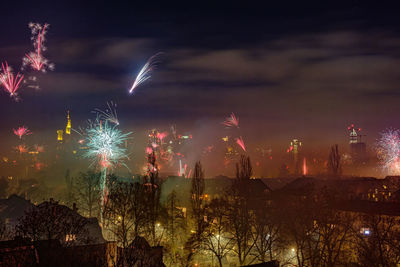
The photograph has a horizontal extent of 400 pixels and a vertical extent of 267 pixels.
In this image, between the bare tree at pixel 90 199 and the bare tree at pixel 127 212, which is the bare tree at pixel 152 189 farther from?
the bare tree at pixel 90 199

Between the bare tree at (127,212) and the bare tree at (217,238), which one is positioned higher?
the bare tree at (127,212)

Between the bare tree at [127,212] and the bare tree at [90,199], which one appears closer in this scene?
the bare tree at [127,212]

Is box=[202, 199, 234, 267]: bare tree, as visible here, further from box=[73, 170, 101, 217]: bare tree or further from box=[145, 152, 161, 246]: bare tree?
box=[73, 170, 101, 217]: bare tree

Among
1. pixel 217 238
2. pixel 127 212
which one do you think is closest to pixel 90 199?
pixel 127 212

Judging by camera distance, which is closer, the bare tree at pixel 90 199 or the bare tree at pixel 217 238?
the bare tree at pixel 217 238

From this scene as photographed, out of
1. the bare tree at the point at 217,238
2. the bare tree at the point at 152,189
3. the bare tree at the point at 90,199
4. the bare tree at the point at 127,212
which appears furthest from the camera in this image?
the bare tree at the point at 90,199

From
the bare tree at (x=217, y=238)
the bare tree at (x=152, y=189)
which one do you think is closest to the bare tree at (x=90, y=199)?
the bare tree at (x=152, y=189)

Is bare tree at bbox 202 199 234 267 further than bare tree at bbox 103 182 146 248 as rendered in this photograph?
No

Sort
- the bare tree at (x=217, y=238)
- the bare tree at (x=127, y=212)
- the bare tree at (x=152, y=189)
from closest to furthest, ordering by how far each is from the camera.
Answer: the bare tree at (x=217, y=238) < the bare tree at (x=127, y=212) < the bare tree at (x=152, y=189)

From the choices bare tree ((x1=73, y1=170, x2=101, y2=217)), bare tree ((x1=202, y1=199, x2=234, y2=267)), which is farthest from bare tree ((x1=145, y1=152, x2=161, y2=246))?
bare tree ((x1=73, y1=170, x2=101, y2=217))

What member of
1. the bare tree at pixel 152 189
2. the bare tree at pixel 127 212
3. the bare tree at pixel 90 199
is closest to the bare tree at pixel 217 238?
the bare tree at pixel 152 189

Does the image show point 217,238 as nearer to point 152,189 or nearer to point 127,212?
point 152,189

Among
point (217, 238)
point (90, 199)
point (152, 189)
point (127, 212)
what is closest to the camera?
point (127, 212)

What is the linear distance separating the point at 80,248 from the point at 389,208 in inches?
1434
